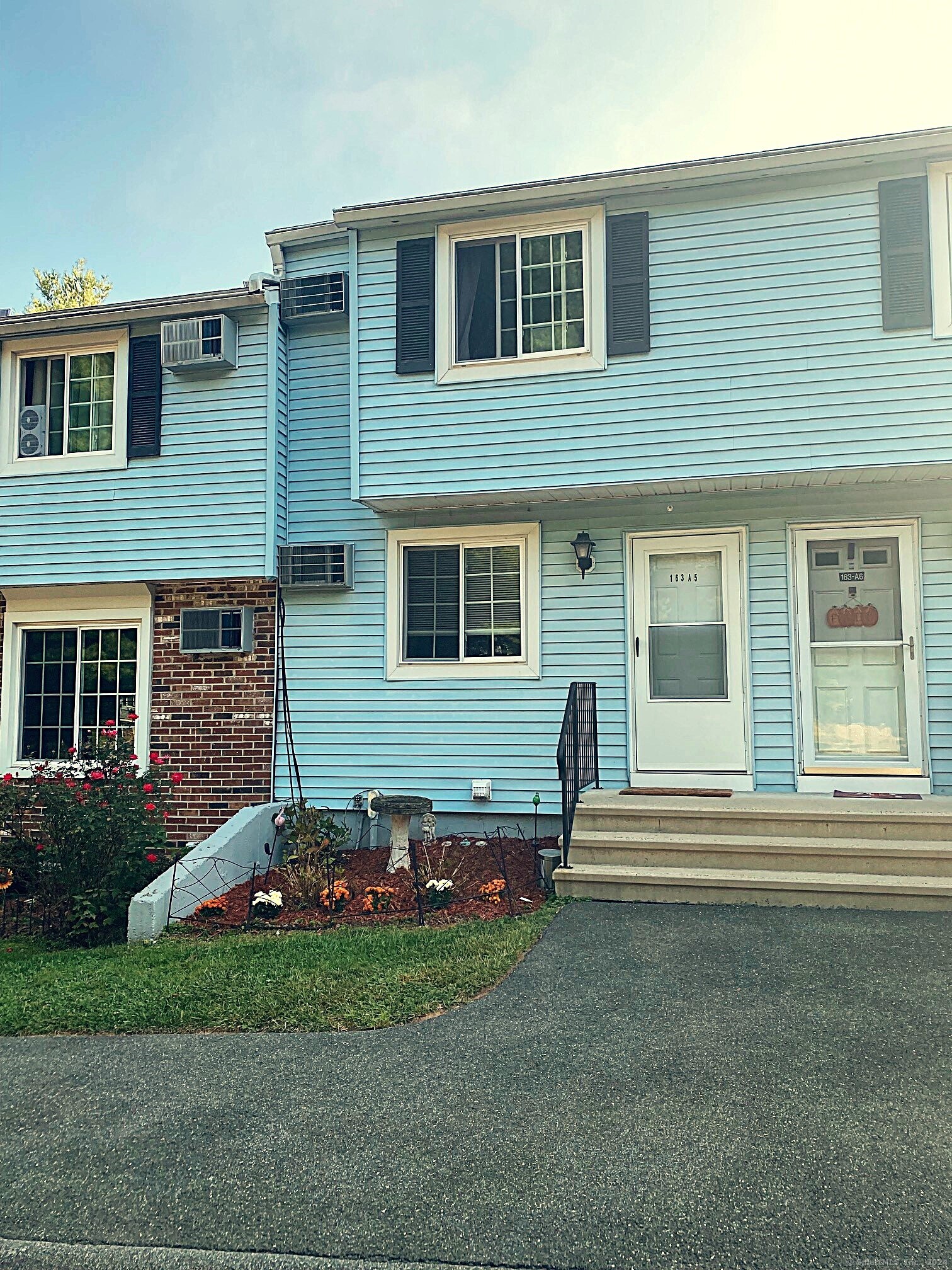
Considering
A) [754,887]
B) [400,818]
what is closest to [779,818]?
[754,887]

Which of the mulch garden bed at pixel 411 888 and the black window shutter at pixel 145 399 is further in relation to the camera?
the black window shutter at pixel 145 399

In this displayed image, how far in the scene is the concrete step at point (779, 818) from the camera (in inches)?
256

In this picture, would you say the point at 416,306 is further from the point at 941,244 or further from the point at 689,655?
the point at 941,244

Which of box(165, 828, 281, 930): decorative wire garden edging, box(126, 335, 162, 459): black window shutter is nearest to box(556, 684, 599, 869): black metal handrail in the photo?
box(165, 828, 281, 930): decorative wire garden edging

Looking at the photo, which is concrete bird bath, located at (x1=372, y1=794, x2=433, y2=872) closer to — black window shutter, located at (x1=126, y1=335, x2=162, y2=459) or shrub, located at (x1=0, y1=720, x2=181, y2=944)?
shrub, located at (x1=0, y1=720, x2=181, y2=944)

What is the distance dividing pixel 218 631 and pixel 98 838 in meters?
2.50

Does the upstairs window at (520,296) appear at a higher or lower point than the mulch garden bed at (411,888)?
higher

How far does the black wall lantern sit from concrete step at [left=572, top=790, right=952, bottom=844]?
6.91 ft

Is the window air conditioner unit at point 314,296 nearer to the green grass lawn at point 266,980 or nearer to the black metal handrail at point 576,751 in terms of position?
the black metal handrail at point 576,751

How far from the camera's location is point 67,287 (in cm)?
2133

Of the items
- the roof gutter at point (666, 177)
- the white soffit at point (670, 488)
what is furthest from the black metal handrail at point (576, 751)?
the roof gutter at point (666, 177)

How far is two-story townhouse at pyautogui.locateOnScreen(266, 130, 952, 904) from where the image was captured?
7383mm

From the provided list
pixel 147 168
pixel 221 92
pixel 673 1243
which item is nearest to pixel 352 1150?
pixel 673 1243

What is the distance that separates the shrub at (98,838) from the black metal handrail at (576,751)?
126 inches
